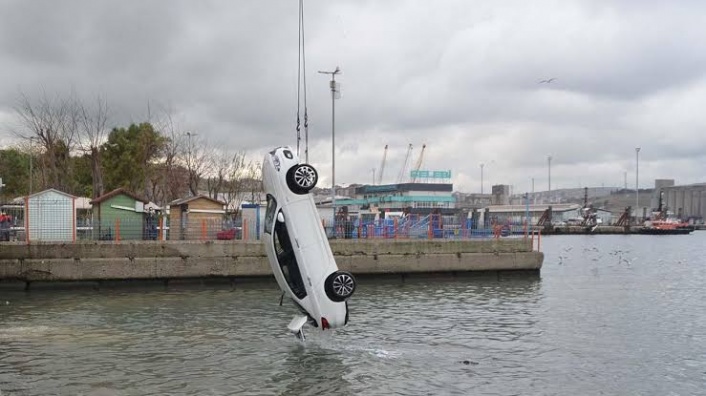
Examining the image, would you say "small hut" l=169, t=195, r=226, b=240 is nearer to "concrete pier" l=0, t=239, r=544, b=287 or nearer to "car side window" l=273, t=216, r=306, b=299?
"concrete pier" l=0, t=239, r=544, b=287

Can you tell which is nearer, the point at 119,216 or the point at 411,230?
the point at 119,216

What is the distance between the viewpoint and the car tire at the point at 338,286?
1611 centimetres

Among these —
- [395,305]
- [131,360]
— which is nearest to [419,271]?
[395,305]

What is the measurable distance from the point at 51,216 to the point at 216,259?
8295 millimetres

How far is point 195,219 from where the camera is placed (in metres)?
36.1

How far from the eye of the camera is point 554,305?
91.1 ft

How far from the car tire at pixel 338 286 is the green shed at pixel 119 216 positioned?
2118 centimetres

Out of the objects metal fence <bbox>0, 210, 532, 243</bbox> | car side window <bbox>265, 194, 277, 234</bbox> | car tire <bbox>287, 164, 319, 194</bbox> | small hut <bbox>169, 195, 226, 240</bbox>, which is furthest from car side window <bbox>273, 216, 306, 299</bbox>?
small hut <bbox>169, 195, 226, 240</bbox>

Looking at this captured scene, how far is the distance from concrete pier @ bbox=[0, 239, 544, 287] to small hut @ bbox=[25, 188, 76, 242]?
6.23 feet

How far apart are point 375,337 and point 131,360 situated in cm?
703

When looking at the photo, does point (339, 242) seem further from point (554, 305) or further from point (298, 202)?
point (298, 202)

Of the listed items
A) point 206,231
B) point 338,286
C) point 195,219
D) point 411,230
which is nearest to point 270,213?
point 338,286

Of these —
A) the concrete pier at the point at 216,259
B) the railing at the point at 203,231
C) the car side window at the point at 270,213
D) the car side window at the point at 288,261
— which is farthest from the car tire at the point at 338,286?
the railing at the point at 203,231

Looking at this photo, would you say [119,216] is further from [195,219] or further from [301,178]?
[301,178]
